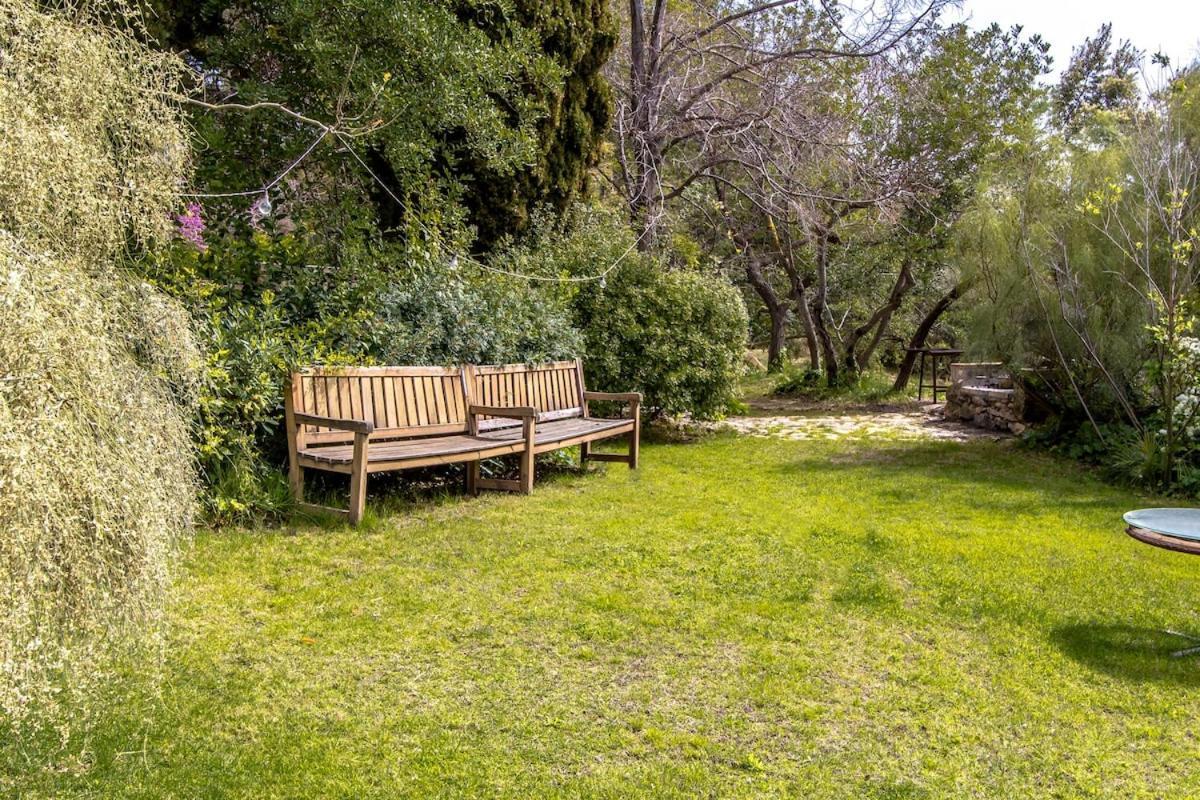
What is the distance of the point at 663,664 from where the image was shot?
346 centimetres

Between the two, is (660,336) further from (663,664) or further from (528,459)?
(663,664)

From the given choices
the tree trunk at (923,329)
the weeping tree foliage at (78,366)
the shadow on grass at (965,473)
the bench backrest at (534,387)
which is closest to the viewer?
the weeping tree foliage at (78,366)

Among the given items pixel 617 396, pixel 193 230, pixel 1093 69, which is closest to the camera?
pixel 193 230

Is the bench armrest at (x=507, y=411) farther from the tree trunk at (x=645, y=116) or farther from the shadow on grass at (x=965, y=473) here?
the tree trunk at (x=645, y=116)

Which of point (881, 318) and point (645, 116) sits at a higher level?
point (645, 116)

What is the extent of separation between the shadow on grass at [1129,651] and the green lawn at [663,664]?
0.02 meters

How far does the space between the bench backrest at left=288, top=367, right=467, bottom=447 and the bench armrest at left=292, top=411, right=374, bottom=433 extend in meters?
0.08

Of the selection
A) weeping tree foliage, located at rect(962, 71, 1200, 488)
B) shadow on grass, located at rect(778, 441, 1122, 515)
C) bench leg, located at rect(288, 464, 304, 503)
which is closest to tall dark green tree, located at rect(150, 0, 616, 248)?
bench leg, located at rect(288, 464, 304, 503)

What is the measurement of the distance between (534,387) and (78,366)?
17.6 feet

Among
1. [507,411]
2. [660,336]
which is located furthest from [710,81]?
[507,411]

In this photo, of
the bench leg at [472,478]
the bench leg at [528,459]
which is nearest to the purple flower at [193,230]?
the bench leg at [472,478]

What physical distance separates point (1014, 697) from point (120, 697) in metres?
3.27

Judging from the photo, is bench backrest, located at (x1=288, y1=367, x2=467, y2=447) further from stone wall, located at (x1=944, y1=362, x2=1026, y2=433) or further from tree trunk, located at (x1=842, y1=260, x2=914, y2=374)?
tree trunk, located at (x1=842, y1=260, x2=914, y2=374)

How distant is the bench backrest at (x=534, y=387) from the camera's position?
6895mm
